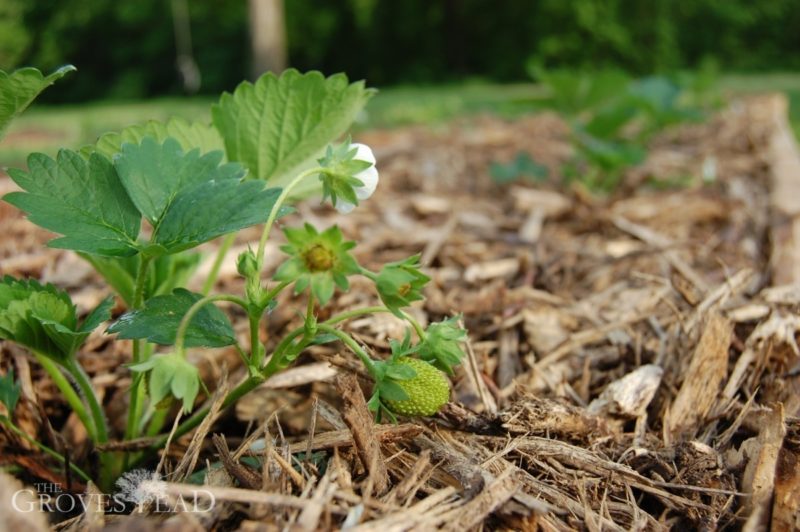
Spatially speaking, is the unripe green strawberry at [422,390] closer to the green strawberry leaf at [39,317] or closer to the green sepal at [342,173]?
the green sepal at [342,173]

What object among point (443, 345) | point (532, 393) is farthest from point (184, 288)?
point (532, 393)

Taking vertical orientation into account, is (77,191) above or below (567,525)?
above

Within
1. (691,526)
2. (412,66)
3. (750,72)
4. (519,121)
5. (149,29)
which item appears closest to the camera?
(691,526)

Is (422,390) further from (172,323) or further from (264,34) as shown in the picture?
(264,34)

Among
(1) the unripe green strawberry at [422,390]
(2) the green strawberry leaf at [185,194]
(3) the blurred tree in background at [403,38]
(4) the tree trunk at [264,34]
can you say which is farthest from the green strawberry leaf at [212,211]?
(3) the blurred tree in background at [403,38]

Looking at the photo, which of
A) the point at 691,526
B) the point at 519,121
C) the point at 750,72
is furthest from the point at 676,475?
the point at 750,72

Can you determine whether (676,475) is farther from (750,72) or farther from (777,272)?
(750,72)
